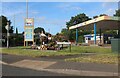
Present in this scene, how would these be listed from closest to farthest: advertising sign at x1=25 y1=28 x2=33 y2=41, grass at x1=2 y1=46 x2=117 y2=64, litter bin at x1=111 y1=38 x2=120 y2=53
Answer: grass at x1=2 y1=46 x2=117 y2=64 → litter bin at x1=111 y1=38 x2=120 y2=53 → advertising sign at x1=25 y1=28 x2=33 y2=41

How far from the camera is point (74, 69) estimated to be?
52.1 ft

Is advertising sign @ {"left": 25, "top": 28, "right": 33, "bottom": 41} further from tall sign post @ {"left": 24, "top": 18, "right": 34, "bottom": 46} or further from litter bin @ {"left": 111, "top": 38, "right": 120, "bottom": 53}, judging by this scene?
litter bin @ {"left": 111, "top": 38, "right": 120, "bottom": 53}

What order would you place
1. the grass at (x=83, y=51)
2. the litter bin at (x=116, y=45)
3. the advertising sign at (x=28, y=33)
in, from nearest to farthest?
1. the grass at (x=83, y=51)
2. the litter bin at (x=116, y=45)
3. the advertising sign at (x=28, y=33)

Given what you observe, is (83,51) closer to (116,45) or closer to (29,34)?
(116,45)

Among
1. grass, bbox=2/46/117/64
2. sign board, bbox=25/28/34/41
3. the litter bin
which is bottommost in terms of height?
grass, bbox=2/46/117/64

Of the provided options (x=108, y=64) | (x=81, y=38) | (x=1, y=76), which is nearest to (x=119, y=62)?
(x=108, y=64)

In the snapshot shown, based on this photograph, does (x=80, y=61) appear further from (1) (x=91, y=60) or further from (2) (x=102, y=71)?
(2) (x=102, y=71)

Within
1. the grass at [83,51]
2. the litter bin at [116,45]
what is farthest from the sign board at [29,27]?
the litter bin at [116,45]

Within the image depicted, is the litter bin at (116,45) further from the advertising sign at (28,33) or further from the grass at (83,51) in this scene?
the advertising sign at (28,33)

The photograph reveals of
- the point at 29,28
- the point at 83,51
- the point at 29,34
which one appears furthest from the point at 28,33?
the point at 83,51

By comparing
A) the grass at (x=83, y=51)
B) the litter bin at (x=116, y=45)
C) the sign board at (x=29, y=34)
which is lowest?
the grass at (x=83, y=51)

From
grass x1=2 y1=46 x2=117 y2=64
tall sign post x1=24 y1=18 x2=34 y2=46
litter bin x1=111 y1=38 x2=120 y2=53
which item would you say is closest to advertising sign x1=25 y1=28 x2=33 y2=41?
tall sign post x1=24 y1=18 x2=34 y2=46

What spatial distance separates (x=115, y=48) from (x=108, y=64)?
Result: 874 centimetres

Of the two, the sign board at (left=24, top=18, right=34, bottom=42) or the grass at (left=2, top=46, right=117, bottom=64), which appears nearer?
the grass at (left=2, top=46, right=117, bottom=64)
